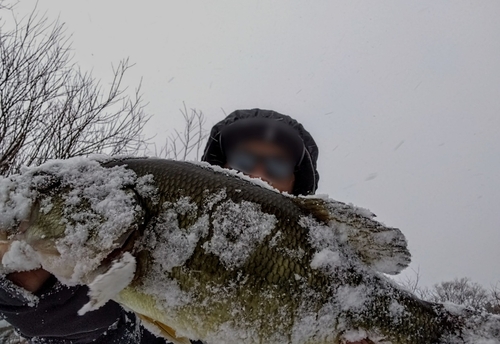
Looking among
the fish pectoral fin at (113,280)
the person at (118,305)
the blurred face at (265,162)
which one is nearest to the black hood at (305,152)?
the person at (118,305)

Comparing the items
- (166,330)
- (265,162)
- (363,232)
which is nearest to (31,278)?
(166,330)

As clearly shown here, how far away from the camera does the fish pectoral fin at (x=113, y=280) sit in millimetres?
1714

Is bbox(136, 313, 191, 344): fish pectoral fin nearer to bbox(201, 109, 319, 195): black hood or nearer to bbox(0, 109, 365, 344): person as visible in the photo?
bbox(0, 109, 365, 344): person

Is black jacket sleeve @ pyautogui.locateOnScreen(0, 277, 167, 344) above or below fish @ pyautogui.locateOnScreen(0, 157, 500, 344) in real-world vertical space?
below

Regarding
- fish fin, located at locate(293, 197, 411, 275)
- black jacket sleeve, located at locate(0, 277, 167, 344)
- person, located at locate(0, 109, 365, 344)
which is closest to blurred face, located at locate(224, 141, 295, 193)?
person, located at locate(0, 109, 365, 344)

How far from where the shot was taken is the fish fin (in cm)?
198

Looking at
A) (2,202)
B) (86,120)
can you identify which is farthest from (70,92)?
(2,202)

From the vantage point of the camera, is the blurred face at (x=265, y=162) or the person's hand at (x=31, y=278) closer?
the person's hand at (x=31, y=278)

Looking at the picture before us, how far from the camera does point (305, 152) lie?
12.0 feet

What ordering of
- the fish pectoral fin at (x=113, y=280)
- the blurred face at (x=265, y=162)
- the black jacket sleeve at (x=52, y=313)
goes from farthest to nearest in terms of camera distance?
the blurred face at (x=265, y=162)
the black jacket sleeve at (x=52, y=313)
the fish pectoral fin at (x=113, y=280)

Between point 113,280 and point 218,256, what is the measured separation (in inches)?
16.3

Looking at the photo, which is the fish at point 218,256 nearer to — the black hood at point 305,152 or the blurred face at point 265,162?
the blurred face at point 265,162

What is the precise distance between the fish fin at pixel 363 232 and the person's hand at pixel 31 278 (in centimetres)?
121

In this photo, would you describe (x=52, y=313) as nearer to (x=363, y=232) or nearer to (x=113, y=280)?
(x=113, y=280)
